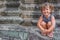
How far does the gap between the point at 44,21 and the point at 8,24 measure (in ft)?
5.32

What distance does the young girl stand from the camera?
3646 mm

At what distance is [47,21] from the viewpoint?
378cm

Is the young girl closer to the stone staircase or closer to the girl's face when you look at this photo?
the girl's face

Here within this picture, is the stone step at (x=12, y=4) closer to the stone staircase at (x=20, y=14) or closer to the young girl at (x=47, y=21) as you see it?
the stone staircase at (x=20, y=14)

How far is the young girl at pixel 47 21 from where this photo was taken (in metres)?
3.65

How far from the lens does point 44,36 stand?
378cm

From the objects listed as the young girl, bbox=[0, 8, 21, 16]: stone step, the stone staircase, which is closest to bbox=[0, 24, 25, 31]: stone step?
the stone staircase

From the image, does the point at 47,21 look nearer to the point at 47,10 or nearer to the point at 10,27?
the point at 47,10

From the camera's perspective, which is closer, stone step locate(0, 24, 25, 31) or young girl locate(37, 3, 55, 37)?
young girl locate(37, 3, 55, 37)

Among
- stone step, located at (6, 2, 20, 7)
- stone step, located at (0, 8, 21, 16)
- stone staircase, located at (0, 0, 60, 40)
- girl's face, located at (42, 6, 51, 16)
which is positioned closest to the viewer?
girl's face, located at (42, 6, 51, 16)

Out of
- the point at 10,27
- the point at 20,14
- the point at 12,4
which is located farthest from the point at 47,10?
the point at 12,4

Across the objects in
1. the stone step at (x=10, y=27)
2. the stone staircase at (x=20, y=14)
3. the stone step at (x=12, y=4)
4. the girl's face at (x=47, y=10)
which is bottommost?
the stone step at (x=10, y=27)

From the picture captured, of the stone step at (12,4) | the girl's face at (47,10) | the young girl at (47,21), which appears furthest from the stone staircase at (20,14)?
the girl's face at (47,10)

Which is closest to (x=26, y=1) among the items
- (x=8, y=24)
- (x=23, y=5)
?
(x=23, y=5)
